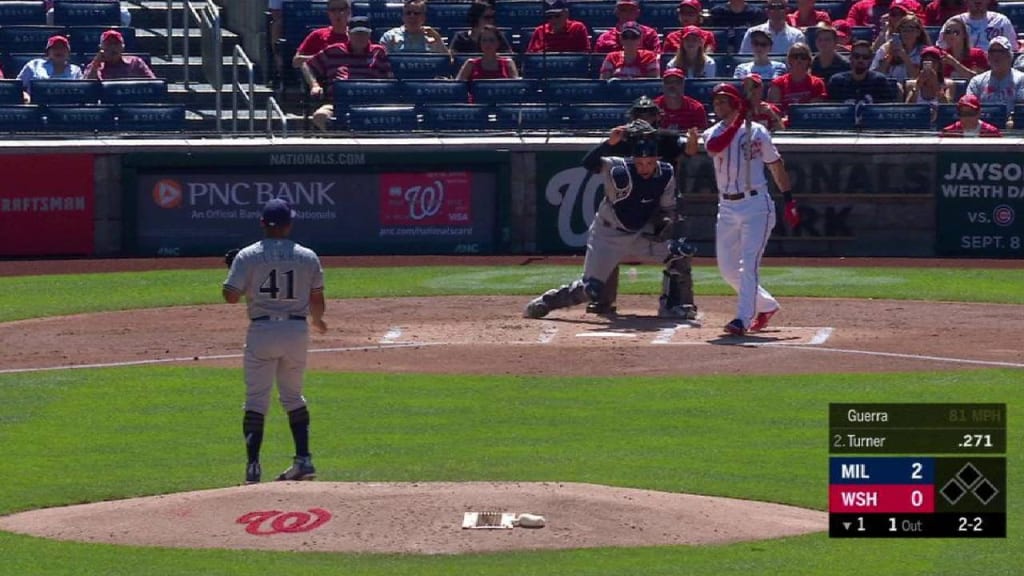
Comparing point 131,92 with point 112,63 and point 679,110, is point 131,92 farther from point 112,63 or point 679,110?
point 679,110

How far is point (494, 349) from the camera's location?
15.6 meters

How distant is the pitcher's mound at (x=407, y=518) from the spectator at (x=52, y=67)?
13.6 metres

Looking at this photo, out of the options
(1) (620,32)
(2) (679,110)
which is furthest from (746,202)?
(1) (620,32)

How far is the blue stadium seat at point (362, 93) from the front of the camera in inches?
893

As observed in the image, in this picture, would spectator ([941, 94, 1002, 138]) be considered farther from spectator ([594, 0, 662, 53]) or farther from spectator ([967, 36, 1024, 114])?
spectator ([594, 0, 662, 53])

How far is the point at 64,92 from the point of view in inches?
886

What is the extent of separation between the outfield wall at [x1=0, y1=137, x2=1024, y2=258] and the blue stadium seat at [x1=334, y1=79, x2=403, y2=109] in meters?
0.87

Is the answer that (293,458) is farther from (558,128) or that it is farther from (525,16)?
(525,16)

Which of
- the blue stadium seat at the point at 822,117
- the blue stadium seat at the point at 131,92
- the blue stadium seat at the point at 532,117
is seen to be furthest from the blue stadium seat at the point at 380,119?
the blue stadium seat at the point at 822,117

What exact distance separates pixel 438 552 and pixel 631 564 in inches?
36.0

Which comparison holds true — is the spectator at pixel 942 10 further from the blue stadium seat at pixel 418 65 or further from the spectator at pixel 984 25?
the blue stadium seat at pixel 418 65

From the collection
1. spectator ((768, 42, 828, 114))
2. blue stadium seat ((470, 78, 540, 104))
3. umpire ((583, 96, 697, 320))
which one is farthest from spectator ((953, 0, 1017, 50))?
umpire ((583, 96, 697, 320))

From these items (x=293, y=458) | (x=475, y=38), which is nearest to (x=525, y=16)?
(x=475, y=38)

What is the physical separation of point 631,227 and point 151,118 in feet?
25.9
